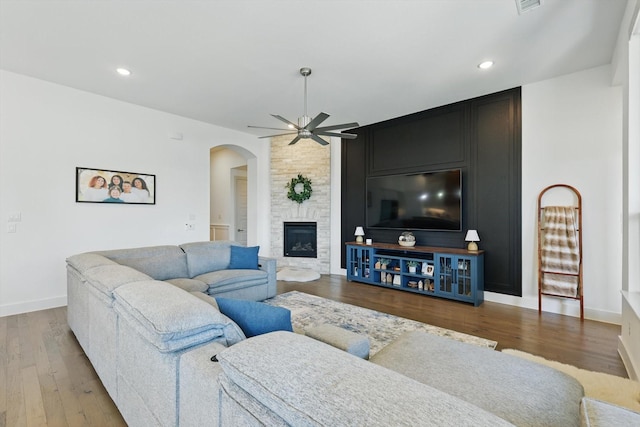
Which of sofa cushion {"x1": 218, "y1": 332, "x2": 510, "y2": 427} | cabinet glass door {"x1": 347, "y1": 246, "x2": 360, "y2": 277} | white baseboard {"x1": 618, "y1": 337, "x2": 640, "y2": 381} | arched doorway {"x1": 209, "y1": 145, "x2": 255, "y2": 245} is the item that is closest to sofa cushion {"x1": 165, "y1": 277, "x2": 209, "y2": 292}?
sofa cushion {"x1": 218, "y1": 332, "x2": 510, "y2": 427}

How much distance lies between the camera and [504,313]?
140 inches

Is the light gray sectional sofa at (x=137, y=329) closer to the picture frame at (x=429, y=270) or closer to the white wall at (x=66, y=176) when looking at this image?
the white wall at (x=66, y=176)

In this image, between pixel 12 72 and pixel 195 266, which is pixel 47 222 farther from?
pixel 195 266

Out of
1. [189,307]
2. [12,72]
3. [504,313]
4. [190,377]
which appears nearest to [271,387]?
[190,377]

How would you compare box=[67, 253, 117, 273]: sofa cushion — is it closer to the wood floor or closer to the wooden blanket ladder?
the wood floor

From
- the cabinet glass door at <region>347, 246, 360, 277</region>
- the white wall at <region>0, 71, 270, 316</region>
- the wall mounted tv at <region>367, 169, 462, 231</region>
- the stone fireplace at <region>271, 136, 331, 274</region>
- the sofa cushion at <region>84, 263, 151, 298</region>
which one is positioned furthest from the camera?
the stone fireplace at <region>271, 136, 331, 274</region>

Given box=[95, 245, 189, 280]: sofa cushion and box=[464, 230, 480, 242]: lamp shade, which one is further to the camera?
box=[464, 230, 480, 242]: lamp shade

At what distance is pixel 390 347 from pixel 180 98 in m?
4.31

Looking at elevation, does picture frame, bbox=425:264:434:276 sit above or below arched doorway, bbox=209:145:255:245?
below

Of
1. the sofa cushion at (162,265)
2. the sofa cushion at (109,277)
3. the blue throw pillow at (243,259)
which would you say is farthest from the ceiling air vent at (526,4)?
the sofa cushion at (162,265)

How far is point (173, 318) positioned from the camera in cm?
111

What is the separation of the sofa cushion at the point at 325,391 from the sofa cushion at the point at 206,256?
9.64ft

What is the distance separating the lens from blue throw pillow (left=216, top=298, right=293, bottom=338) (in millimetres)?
1326

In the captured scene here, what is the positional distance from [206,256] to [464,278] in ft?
11.2
